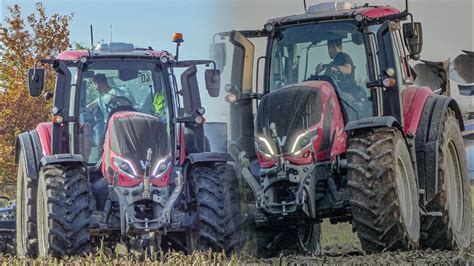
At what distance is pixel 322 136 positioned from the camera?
10.5 m

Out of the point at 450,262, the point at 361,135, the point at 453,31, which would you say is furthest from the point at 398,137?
the point at 453,31

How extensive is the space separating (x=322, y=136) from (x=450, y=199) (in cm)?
223

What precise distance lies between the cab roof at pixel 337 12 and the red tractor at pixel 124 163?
1.03m

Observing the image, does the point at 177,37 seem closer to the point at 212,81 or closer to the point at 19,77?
the point at 212,81

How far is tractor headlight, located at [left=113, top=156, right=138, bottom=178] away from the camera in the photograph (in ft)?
34.5

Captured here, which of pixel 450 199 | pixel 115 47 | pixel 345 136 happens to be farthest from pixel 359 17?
pixel 115 47

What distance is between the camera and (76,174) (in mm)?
10273

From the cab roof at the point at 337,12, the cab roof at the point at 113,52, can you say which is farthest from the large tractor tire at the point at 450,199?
the cab roof at the point at 113,52

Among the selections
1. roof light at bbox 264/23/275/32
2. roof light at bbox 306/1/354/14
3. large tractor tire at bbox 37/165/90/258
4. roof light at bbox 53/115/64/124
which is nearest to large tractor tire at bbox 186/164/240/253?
large tractor tire at bbox 37/165/90/258

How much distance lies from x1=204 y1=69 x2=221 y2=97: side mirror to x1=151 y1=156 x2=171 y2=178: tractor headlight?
0.94 metres

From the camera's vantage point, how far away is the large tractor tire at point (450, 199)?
36.6ft

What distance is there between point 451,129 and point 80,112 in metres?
3.80

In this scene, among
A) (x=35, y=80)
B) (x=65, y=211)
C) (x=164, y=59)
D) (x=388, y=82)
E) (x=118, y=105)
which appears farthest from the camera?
(x=164, y=59)

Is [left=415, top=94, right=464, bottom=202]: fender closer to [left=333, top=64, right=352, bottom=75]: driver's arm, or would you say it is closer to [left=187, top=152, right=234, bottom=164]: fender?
[left=333, top=64, right=352, bottom=75]: driver's arm
